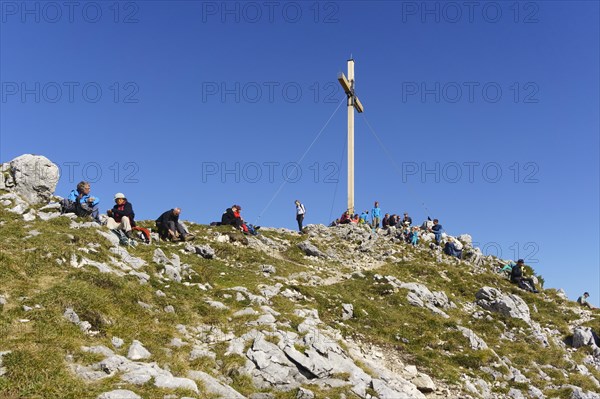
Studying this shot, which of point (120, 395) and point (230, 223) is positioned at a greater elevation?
point (230, 223)

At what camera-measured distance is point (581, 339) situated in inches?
934

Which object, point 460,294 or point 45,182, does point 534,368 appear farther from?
point 45,182

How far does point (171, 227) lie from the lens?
24.8m

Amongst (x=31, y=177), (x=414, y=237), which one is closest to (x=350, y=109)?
(x=414, y=237)

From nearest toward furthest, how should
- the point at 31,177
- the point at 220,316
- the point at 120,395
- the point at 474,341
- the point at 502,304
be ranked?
1. the point at 120,395
2. the point at 220,316
3. the point at 474,341
4. the point at 31,177
5. the point at 502,304

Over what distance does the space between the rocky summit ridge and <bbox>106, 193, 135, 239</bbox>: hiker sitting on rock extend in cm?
157

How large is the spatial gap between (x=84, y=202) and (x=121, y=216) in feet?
6.12

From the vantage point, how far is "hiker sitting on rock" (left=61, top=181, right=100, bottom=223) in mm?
21797

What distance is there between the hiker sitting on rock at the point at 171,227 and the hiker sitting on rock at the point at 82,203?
140 inches

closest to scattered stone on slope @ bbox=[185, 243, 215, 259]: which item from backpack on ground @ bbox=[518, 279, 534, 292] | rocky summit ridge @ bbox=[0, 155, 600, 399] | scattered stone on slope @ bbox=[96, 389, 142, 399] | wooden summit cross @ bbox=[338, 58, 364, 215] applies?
rocky summit ridge @ bbox=[0, 155, 600, 399]

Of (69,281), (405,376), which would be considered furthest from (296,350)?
(69,281)

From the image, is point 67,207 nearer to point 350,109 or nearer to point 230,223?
point 230,223

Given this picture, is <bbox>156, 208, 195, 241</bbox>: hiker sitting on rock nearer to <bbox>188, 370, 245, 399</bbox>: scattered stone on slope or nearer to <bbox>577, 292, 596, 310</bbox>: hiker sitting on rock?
<bbox>188, 370, 245, 399</bbox>: scattered stone on slope

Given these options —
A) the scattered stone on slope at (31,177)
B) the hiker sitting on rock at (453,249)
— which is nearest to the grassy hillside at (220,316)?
the scattered stone on slope at (31,177)
